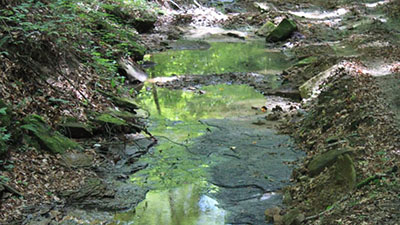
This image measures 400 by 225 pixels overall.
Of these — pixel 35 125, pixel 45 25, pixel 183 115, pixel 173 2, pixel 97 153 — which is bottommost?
pixel 173 2

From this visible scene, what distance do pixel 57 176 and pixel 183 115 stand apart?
13.3 feet

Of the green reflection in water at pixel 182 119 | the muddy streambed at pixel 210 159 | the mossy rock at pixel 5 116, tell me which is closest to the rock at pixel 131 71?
the muddy streambed at pixel 210 159

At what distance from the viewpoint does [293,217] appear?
501 centimetres

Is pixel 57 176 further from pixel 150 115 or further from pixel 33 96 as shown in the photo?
pixel 150 115

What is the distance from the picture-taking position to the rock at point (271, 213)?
17.7ft

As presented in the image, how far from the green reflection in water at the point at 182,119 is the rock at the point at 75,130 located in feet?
3.19

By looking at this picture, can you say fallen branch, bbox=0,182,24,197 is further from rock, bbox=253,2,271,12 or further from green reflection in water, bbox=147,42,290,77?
rock, bbox=253,2,271,12

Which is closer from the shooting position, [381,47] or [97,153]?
[97,153]

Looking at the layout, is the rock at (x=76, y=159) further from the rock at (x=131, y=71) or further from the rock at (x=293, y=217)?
the rock at (x=131, y=71)

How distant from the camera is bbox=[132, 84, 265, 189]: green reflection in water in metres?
6.74

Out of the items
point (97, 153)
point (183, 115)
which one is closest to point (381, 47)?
point (183, 115)

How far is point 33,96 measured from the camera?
705 cm

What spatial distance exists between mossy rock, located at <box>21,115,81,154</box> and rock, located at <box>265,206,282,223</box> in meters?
2.94

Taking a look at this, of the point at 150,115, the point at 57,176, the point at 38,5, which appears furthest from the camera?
the point at 150,115
